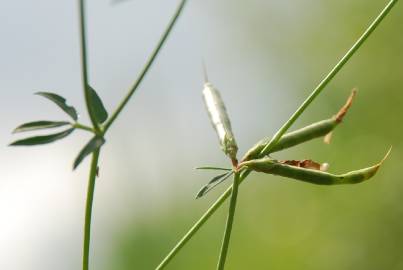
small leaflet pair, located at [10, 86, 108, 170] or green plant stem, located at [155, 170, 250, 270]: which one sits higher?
small leaflet pair, located at [10, 86, 108, 170]

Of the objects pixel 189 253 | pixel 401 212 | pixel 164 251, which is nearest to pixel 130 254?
pixel 164 251

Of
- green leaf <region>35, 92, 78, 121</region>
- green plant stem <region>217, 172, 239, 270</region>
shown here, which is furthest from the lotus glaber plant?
green plant stem <region>217, 172, 239, 270</region>

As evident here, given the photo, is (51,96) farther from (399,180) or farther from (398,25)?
(398,25)

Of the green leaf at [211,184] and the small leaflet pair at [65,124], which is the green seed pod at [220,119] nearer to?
the green leaf at [211,184]

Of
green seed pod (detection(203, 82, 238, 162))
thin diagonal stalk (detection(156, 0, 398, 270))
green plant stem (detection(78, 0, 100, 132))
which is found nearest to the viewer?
green plant stem (detection(78, 0, 100, 132))

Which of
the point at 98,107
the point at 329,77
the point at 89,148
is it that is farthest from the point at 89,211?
the point at 329,77

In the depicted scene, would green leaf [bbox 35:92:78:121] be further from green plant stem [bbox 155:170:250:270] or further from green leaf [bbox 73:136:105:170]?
green plant stem [bbox 155:170:250:270]

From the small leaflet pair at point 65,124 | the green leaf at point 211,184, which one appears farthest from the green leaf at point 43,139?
the green leaf at point 211,184
